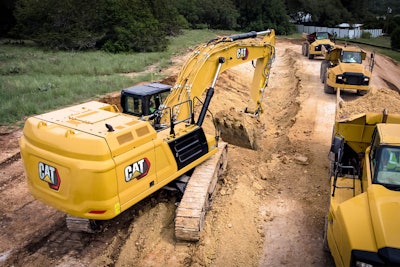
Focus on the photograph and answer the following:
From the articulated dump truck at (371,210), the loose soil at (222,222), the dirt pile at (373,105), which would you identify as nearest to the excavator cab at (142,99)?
the loose soil at (222,222)

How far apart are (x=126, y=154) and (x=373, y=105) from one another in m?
11.1

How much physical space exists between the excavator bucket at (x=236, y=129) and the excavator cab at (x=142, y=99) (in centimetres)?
233

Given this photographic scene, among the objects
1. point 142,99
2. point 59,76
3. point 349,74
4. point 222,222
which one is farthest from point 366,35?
point 222,222

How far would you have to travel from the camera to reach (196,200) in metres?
7.40

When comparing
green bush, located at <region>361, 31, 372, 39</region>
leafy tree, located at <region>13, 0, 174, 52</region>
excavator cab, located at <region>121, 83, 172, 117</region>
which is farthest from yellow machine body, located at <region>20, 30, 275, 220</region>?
green bush, located at <region>361, 31, 372, 39</region>

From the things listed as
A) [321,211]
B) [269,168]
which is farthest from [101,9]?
[321,211]

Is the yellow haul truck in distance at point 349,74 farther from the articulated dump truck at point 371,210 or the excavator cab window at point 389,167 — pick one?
the excavator cab window at point 389,167

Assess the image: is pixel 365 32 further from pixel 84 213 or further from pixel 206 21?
pixel 84 213

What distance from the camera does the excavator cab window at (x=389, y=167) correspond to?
6.04 meters

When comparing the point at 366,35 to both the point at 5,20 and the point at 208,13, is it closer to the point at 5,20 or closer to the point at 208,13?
the point at 208,13

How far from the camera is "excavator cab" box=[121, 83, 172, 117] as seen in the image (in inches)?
317

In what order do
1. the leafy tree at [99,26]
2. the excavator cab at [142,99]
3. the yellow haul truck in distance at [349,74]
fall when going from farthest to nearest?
the leafy tree at [99,26] < the yellow haul truck in distance at [349,74] < the excavator cab at [142,99]

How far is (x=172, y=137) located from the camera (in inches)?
301

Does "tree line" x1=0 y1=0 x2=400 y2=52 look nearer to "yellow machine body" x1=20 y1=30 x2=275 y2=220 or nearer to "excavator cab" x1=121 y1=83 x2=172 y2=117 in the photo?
"excavator cab" x1=121 y1=83 x2=172 y2=117
